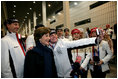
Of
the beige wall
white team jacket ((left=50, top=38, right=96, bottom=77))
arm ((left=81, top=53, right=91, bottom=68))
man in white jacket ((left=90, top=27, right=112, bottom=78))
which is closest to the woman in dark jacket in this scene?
white team jacket ((left=50, top=38, right=96, bottom=77))

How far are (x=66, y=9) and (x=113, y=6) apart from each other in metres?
5.14

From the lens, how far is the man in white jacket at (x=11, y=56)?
1.64 metres

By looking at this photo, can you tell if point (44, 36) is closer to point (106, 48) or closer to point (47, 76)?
point (47, 76)

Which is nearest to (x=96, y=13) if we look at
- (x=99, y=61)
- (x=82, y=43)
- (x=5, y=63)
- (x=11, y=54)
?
(x=99, y=61)

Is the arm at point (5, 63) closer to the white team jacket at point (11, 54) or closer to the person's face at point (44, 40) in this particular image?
the white team jacket at point (11, 54)

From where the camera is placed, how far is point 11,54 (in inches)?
68.1

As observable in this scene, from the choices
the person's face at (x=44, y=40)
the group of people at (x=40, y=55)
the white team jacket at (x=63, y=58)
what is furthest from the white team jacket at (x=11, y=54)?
the white team jacket at (x=63, y=58)

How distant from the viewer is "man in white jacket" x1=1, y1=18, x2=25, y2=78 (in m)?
1.64

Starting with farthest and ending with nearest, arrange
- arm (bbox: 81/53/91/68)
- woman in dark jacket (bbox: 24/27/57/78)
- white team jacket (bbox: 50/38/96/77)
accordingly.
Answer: arm (bbox: 81/53/91/68)
white team jacket (bbox: 50/38/96/77)
woman in dark jacket (bbox: 24/27/57/78)

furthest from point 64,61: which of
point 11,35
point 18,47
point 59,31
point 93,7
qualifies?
point 93,7

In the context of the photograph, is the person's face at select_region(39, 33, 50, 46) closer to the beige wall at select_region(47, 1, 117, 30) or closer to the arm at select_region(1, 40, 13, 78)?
the arm at select_region(1, 40, 13, 78)

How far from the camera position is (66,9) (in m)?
8.46

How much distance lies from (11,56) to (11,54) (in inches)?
1.2

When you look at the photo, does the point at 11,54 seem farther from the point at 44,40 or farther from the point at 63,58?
the point at 63,58
